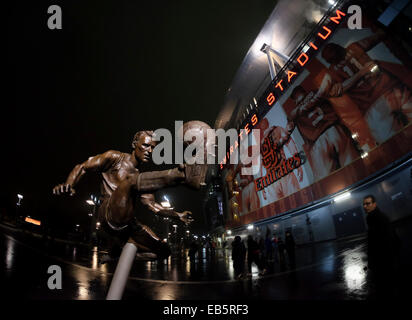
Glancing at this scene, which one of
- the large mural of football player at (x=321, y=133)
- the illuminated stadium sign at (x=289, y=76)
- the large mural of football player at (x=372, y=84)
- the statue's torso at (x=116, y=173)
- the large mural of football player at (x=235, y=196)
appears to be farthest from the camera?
the large mural of football player at (x=235, y=196)

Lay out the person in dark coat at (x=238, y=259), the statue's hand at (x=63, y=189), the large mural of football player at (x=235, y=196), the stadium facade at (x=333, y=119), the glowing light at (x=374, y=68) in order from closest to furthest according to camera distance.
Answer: the statue's hand at (x=63, y=189) → the person in dark coat at (x=238, y=259) → the stadium facade at (x=333, y=119) → the glowing light at (x=374, y=68) → the large mural of football player at (x=235, y=196)

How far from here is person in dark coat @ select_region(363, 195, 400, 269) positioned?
3770mm

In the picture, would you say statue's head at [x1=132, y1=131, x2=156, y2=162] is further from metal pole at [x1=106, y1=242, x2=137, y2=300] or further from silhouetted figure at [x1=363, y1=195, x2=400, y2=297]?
silhouetted figure at [x1=363, y1=195, x2=400, y2=297]

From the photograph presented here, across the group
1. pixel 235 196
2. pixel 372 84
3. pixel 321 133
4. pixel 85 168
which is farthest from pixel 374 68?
pixel 235 196

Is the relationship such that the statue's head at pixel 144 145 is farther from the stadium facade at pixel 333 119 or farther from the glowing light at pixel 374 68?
the glowing light at pixel 374 68

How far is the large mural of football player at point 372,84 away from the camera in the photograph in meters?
8.92

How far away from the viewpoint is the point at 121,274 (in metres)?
2.27

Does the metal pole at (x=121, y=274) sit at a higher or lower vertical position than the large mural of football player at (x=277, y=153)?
lower

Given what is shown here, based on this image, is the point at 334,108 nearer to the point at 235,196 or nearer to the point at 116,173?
the point at 116,173

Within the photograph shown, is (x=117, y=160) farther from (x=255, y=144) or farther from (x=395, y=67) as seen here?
(x=255, y=144)

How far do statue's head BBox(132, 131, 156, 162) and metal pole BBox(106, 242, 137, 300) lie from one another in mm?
1429

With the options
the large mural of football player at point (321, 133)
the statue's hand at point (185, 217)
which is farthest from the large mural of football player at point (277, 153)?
the statue's hand at point (185, 217)

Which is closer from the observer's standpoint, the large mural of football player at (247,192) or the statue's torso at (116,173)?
the statue's torso at (116,173)

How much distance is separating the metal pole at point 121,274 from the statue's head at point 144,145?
143cm
